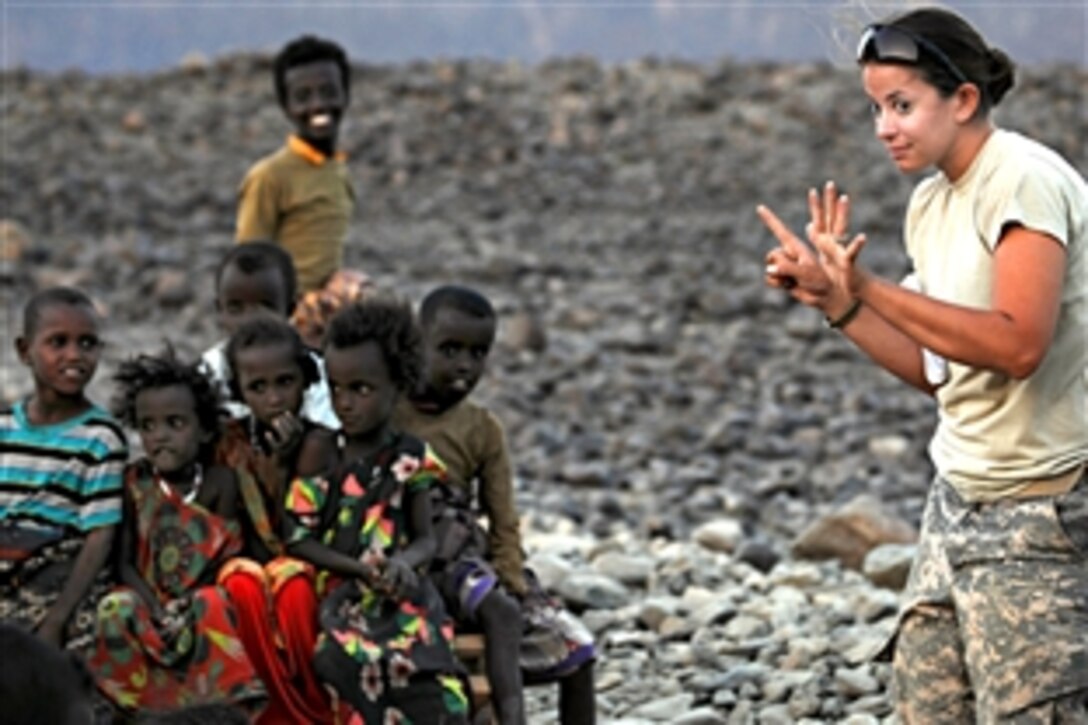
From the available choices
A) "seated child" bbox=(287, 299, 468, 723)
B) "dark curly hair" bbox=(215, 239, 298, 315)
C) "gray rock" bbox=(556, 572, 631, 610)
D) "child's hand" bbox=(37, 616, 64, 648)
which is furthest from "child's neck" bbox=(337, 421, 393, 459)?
"gray rock" bbox=(556, 572, 631, 610)

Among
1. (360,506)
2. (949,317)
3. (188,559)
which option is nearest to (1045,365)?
(949,317)

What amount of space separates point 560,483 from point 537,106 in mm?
15652

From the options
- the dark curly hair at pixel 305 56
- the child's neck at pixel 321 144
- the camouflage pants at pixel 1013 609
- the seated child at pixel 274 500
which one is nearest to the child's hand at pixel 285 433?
the seated child at pixel 274 500

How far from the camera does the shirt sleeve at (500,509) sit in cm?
579

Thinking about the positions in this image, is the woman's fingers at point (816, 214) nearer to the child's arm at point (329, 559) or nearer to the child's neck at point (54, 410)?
the child's arm at point (329, 559)

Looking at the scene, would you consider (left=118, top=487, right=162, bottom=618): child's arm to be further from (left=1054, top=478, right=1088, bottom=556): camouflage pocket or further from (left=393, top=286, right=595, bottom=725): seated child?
(left=1054, top=478, right=1088, bottom=556): camouflage pocket

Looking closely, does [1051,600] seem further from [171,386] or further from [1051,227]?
[171,386]

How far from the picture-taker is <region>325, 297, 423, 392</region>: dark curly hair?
5484 millimetres

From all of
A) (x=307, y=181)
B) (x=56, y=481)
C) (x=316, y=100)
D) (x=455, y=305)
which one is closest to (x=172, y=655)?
(x=56, y=481)

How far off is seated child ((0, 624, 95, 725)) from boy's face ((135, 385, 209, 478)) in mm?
1913

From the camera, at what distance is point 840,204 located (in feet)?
14.3

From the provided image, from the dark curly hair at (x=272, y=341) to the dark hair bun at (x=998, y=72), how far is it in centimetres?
213

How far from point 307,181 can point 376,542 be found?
3.19 metres

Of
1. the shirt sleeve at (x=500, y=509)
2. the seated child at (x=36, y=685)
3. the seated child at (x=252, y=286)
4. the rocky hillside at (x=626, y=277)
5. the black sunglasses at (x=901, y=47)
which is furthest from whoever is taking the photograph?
the rocky hillside at (x=626, y=277)
